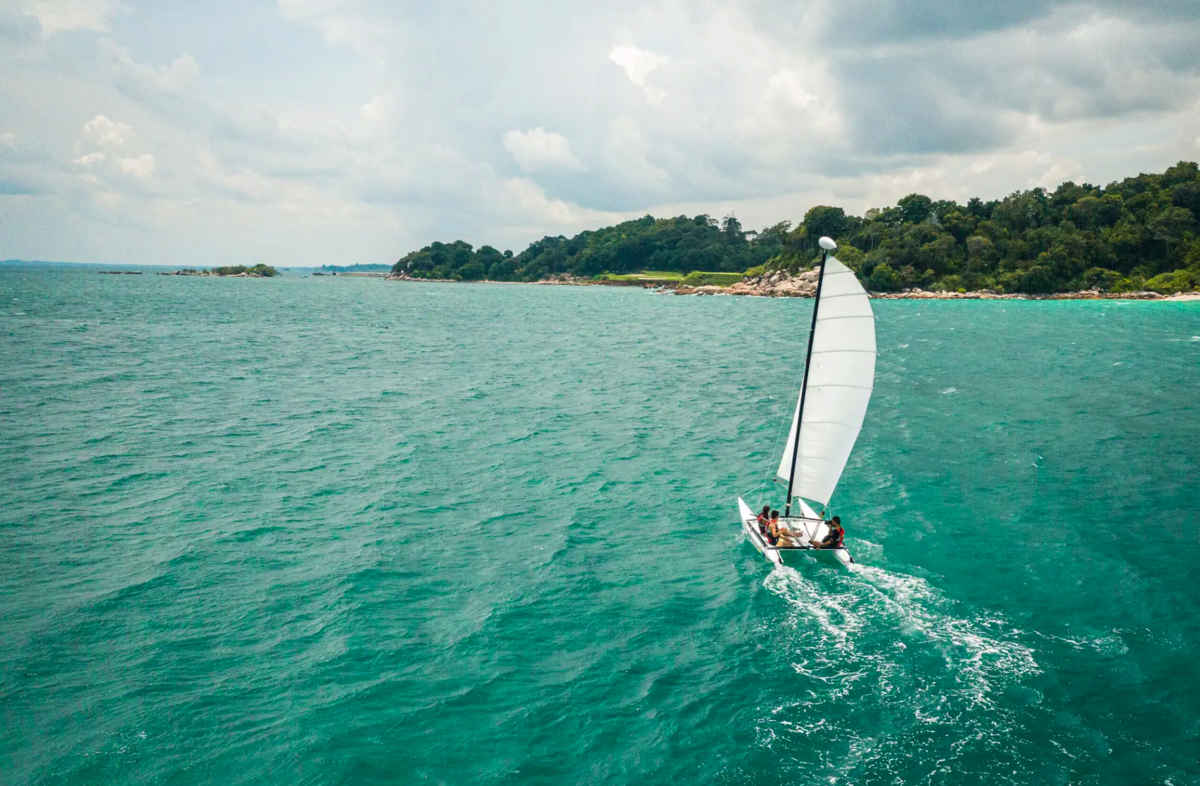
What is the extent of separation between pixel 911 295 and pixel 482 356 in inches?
6147

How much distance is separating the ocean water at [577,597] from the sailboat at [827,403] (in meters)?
1.45

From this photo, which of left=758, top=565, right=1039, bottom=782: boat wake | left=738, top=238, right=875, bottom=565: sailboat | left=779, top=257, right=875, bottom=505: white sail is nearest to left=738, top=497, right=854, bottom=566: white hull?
left=738, top=238, right=875, bottom=565: sailboat

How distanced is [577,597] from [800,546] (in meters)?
8.89

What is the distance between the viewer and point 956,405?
176 feet

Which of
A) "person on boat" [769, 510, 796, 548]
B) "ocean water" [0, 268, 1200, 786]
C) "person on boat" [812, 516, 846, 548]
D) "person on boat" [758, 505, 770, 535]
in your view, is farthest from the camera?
"person on boat" [758, 505, 770, 535]

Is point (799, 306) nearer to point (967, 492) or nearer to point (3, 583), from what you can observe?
point (967, 492)

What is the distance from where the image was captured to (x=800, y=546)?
25.9 m

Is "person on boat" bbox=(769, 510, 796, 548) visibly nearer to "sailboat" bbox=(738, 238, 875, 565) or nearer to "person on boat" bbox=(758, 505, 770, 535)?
"sailboat" bbox=(738, 238, 875, 565)

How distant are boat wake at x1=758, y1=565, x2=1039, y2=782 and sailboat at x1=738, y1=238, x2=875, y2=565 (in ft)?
8.26

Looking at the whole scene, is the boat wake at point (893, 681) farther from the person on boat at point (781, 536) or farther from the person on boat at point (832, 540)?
the person on boat at point (781, 536)

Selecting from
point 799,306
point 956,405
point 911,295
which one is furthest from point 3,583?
point 911,295

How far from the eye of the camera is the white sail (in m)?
23.8

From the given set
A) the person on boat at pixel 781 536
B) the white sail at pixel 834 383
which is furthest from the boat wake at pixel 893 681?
the white sail at pixel 834 383

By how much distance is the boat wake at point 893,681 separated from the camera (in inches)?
629
